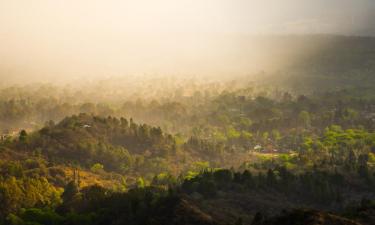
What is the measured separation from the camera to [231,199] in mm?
163250

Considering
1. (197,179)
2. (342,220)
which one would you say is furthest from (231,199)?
(342,220)

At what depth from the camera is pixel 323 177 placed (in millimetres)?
198625

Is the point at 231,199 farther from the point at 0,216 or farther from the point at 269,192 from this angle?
the point at 0,216

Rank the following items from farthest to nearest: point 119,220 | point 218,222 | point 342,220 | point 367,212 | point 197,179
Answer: point 197,179, point 119,220, point 218,222, point 367,212, point 342,220

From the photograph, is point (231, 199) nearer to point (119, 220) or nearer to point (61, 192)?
point (119, 220)

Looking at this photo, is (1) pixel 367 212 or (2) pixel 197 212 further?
(2) pixel 197 212

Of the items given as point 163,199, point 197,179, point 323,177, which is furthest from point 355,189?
point 163,199

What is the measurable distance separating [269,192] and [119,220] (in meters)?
58.7

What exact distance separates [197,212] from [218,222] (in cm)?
493

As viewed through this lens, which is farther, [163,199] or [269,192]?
[269,192]

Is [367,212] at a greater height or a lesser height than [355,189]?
greater

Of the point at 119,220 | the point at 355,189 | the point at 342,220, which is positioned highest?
the point at 342,220

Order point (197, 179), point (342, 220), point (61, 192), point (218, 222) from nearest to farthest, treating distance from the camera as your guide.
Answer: point (342, 220) → point (218, 222) → point (197, 179) → point (61, 192)

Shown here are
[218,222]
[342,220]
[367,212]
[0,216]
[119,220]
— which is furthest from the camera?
[0,216]
